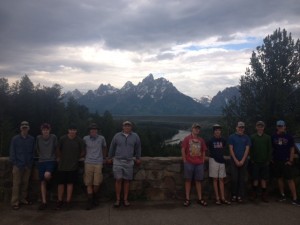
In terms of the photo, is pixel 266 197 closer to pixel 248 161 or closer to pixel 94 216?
pixel 248 161

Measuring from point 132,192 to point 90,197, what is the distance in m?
0.95

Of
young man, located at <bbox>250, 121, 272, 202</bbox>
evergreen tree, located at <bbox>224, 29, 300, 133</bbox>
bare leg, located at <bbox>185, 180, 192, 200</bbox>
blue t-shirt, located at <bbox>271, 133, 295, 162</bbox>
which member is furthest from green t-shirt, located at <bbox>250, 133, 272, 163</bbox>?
evergreen tree, located at <bbox>224, 29, 300, 133</bbox>

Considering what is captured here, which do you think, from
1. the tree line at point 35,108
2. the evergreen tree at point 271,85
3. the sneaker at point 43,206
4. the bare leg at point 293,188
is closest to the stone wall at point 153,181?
the sneaker at point 43,206

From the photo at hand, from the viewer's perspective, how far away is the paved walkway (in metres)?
5.70

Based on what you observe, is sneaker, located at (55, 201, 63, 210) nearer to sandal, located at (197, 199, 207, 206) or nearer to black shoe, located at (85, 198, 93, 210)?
black shoe, located at (85, 198, 93, 210)

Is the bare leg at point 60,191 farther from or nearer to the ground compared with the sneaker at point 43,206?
farther from the ground

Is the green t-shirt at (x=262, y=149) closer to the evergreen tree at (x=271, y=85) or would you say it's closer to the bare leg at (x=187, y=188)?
the bare leg at (x=187, y=188)

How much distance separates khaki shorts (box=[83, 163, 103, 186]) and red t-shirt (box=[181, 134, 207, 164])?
173 cm

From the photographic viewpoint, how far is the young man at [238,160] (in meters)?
6.89

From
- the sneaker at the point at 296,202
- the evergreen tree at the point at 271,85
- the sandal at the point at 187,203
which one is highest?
the evergreen tree at the point at 271,85

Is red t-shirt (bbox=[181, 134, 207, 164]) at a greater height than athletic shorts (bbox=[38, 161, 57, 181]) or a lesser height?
greater

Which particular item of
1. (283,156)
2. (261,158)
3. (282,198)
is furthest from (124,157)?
(282,198)

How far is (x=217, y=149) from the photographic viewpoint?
22.8ft

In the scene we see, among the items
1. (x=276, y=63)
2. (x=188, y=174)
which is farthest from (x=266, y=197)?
(x=276, y=63)
